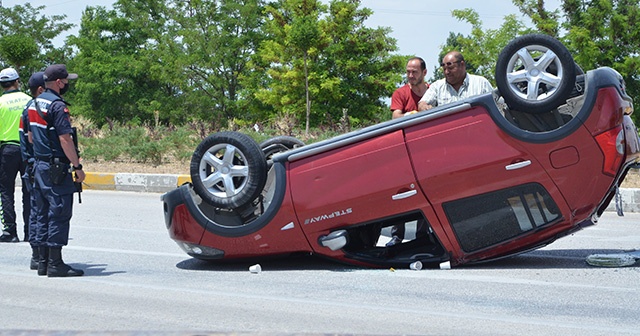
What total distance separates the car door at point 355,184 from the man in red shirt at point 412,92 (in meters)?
1.52

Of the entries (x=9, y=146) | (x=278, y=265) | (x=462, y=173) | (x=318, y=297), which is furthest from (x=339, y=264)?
(x=9, y=146)

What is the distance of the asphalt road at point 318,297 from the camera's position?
5.05 metres

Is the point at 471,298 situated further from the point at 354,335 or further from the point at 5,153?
the point at 5,153

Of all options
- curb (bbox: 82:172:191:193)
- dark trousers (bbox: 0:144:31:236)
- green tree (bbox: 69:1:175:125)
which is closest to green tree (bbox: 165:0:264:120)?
green tree (bbox: 69:1:175:125)

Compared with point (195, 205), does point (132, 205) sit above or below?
below

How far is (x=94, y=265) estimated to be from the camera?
7699 mm

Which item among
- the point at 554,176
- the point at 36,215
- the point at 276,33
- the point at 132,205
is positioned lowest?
the point at 132,205

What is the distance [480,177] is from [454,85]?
140 cm

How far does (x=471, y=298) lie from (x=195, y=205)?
2.40 meters

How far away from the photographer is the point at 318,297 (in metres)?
5.94

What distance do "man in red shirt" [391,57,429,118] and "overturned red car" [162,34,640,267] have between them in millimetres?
1439

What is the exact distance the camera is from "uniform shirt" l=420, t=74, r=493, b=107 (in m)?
7.30

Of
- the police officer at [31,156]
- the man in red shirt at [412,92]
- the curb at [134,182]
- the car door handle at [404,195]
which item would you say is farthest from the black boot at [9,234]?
the curb at [134,182]

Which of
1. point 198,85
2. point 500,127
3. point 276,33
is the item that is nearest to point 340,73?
point 276,33
